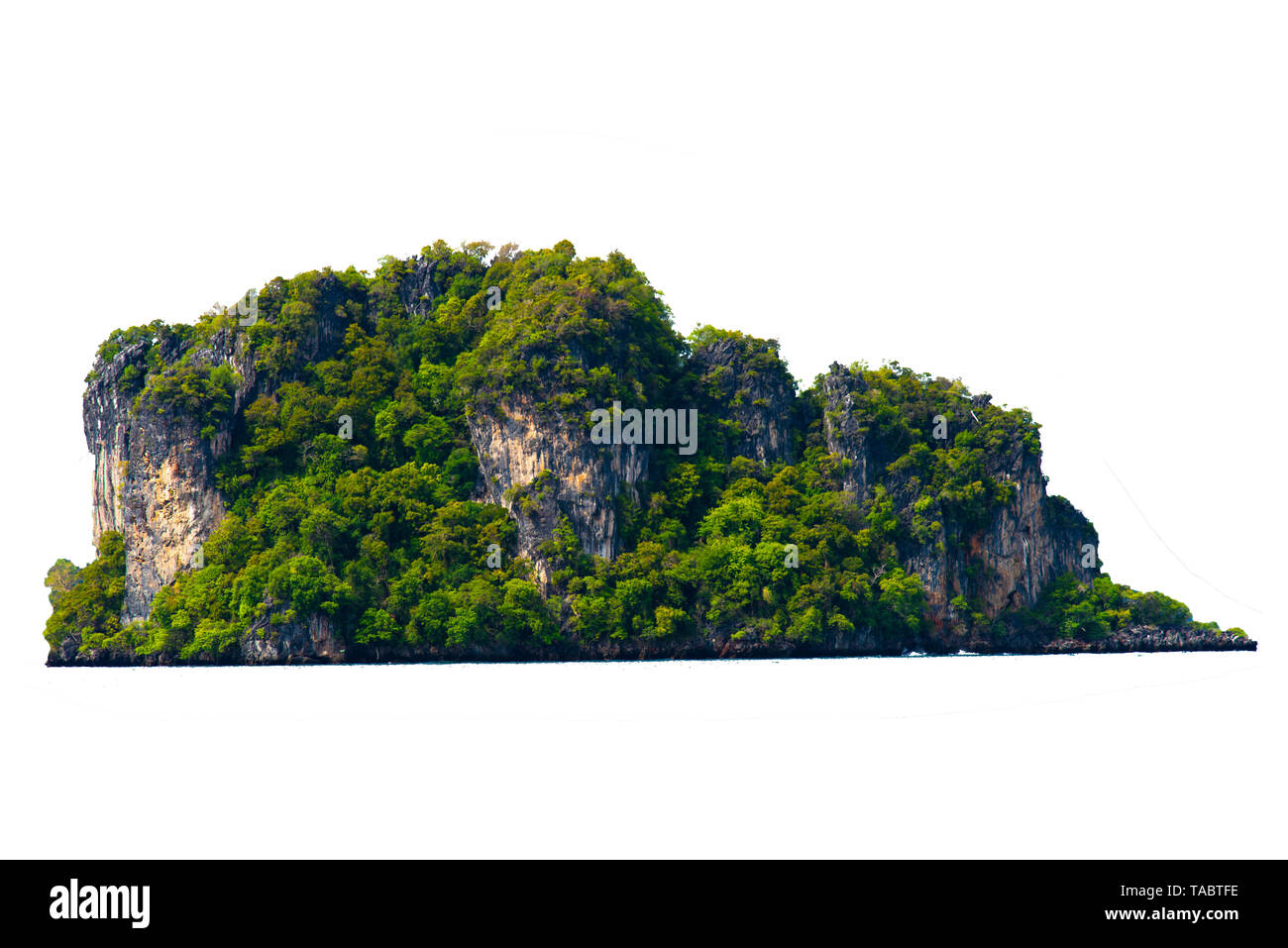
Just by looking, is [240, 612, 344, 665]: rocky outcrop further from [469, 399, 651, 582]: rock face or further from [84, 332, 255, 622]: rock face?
[469, 399, 651, 582]: rock face

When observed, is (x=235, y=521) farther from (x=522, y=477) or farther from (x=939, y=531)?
(x=939, y=531)

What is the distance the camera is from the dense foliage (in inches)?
1476

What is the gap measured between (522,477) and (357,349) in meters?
8.21

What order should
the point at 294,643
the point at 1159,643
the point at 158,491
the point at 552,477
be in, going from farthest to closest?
the point at 1159,643
the point at 158,491
the point at 552,477
the point at 294,643

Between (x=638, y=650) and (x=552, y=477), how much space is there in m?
5.76

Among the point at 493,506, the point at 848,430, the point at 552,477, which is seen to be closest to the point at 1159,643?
the point at 848,430

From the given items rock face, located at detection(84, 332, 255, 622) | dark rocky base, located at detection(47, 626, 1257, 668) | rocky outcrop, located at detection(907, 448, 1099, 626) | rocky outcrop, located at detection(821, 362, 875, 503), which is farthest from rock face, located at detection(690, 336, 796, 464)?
rock face, located at detection(84, 332, 255, 622)

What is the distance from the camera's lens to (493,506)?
4016 centimetres

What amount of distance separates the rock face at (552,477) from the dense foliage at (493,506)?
1.50 feet

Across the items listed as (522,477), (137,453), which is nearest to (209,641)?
(137,453)

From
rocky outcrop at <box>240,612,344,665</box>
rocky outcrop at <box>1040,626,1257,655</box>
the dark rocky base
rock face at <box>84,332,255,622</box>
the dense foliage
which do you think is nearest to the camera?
rocky outcrop at <box>240,612,344,665</box>

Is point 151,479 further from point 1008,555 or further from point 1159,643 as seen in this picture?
point 1159,643

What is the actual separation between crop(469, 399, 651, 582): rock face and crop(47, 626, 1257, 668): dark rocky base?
2.74 m

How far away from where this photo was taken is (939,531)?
138 feet
